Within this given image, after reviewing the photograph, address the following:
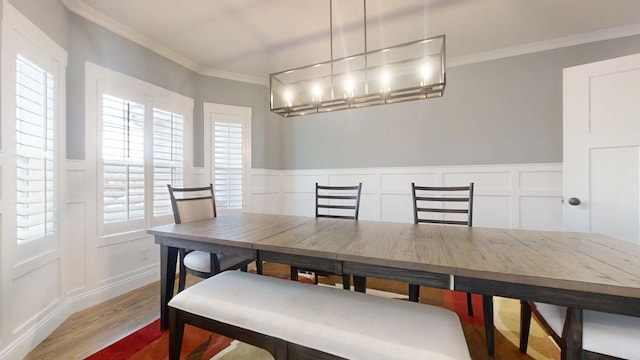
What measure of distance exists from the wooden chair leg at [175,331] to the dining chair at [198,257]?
48 centimetres

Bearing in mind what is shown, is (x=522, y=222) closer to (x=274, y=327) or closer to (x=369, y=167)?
Result: (x=369, y=167)

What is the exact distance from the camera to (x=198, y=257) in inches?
78.2

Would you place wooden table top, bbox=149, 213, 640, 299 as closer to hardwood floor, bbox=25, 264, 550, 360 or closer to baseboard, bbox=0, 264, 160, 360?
hardwood floor, bbox=25, 264, 550, 360

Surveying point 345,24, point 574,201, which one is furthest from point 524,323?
point 345,24

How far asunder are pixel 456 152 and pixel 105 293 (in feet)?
13.0

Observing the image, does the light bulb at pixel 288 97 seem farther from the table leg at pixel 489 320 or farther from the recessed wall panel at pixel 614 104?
the recessed wall panel at pixel 614 104

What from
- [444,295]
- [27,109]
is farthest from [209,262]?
[444,295]

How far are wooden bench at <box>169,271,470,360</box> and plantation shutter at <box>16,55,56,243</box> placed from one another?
129 centimetres

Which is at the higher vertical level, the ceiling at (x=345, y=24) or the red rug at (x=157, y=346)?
the ceiling at (x=345, y=24)

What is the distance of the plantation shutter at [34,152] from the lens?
162 cm

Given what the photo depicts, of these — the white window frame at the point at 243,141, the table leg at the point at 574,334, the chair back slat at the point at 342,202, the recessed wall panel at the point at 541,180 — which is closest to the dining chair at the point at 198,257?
the chair back slat at the point at 342,202

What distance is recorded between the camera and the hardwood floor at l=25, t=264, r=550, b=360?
1.60 metres

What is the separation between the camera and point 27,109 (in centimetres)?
169

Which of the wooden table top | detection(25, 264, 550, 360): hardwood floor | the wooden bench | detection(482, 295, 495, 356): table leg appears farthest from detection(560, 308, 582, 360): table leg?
detection(25, 264, 550, 360): hardwood floor
